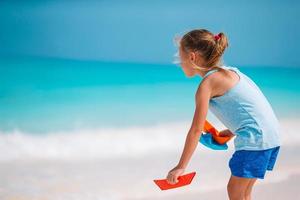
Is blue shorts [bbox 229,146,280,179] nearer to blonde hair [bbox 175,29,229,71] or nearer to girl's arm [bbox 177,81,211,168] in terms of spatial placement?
A: girl's arm [bbox 177,81,211,168]

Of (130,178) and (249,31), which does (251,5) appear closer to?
(249,31)

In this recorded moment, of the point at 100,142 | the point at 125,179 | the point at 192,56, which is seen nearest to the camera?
the point at 192,56

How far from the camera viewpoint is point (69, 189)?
256cm

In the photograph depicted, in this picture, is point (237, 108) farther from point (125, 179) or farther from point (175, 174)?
point (125, 179)

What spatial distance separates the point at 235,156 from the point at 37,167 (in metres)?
1.31

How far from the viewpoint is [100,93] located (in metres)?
4.30

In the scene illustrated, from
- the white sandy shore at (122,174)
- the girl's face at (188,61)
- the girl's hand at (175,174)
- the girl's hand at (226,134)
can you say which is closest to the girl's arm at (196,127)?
the girl's hand at (175,174)

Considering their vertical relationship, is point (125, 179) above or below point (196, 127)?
above

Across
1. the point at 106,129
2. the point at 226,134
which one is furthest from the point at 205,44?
the point at 106,129

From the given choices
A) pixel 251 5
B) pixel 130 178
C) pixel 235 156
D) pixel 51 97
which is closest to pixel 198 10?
pixel 251 5

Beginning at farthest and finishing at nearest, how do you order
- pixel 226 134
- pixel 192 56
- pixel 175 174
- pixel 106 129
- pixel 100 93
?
pixel 100 93, pixel 106 129, pixel 226 134, pixel 192 56, pixel 175 174

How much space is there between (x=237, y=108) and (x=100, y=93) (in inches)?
100

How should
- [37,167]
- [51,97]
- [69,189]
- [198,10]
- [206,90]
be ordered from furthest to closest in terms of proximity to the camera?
→ [198,10] < [51,97] < [37,167] < [69,189] < [206,90]

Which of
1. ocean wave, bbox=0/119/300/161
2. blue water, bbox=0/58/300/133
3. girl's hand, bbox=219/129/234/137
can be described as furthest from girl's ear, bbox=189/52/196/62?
blue water, bbox=0/58/300/133
